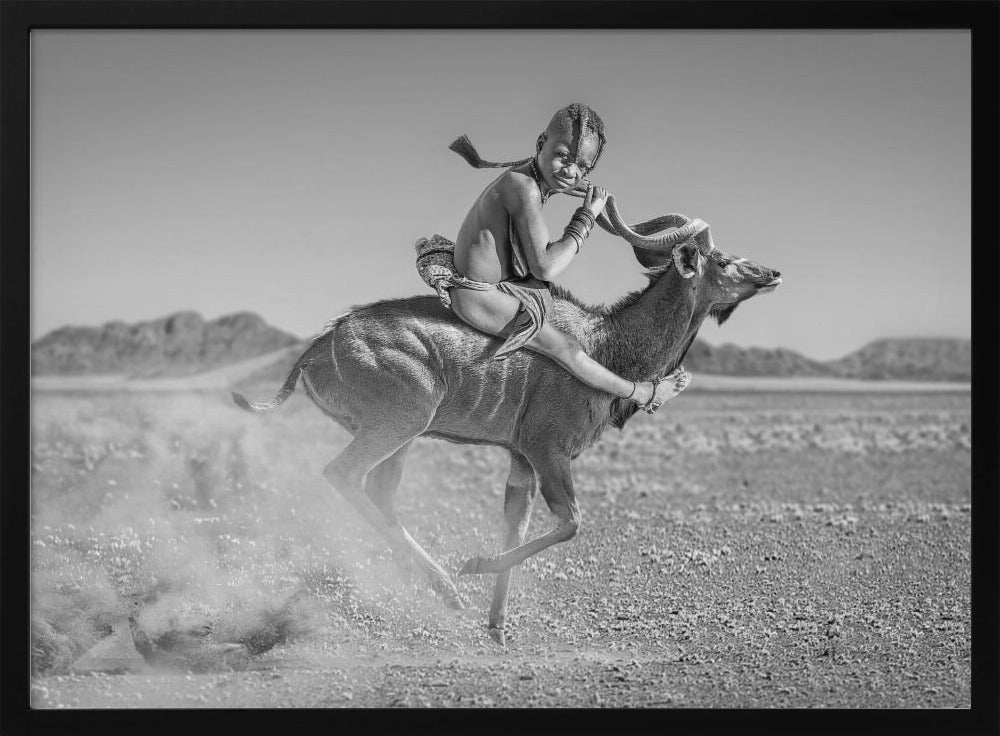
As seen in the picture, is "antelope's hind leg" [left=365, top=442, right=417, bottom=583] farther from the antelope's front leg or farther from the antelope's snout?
the antelope's snout

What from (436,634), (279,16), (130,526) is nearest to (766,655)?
(436,634)

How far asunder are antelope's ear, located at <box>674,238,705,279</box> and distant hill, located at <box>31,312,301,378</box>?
2.60 meters

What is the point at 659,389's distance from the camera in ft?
14.7

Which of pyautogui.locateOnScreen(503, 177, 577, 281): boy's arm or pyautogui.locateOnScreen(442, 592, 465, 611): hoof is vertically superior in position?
pyautogui.locateOnScreen(503, 177, 577, 281): boy's arm

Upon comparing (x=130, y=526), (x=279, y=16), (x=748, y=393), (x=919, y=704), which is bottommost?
(x=919, y=704)

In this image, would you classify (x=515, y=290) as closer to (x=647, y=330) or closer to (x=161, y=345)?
(x=647, y=330)

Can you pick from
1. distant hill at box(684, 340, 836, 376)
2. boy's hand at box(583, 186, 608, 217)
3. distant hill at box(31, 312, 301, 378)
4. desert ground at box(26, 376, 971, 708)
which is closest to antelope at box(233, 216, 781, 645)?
boy's hand at box(583, 186, 608, 217)

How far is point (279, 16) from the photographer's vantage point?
179 inches

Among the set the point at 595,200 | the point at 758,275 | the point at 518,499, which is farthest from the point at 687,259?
the point at 518,499

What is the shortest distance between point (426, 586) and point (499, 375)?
960 mm

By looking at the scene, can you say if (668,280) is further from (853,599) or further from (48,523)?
(48,523)

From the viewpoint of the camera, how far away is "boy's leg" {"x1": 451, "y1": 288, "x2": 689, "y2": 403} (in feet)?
14.1

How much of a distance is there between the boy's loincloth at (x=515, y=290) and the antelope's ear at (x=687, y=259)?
50 centimetres
